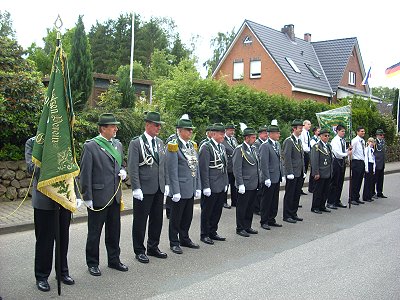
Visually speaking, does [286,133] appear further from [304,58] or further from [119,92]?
[304,58]

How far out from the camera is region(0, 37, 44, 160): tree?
10227 mm

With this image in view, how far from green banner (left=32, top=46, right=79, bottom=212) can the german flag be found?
17.5 m

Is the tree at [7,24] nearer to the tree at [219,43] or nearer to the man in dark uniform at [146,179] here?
the tree at [219,43]

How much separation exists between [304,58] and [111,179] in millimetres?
32684

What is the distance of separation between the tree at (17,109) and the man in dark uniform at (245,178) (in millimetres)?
5107

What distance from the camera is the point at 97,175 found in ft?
19.4

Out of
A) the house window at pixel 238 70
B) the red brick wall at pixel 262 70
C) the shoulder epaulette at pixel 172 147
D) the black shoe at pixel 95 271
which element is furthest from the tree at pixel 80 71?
the house window at pixel 238 70

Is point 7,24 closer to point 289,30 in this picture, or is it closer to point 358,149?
point 289,30

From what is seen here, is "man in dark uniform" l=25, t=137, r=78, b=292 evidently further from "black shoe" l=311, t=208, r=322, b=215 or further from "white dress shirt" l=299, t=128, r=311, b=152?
"white dress shirt" l=299, t=128, r=311, b=152

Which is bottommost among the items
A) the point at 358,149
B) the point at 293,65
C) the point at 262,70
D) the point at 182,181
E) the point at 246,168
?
the point at 182,181

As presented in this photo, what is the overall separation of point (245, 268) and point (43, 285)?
2.64 meters

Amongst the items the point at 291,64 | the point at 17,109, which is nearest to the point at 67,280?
the point at 17,109

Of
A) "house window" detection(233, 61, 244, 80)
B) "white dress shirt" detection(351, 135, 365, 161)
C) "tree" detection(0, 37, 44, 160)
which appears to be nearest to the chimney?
"house window" detection(233, 61, 244, 80)

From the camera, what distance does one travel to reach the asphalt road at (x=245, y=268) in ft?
17.4
